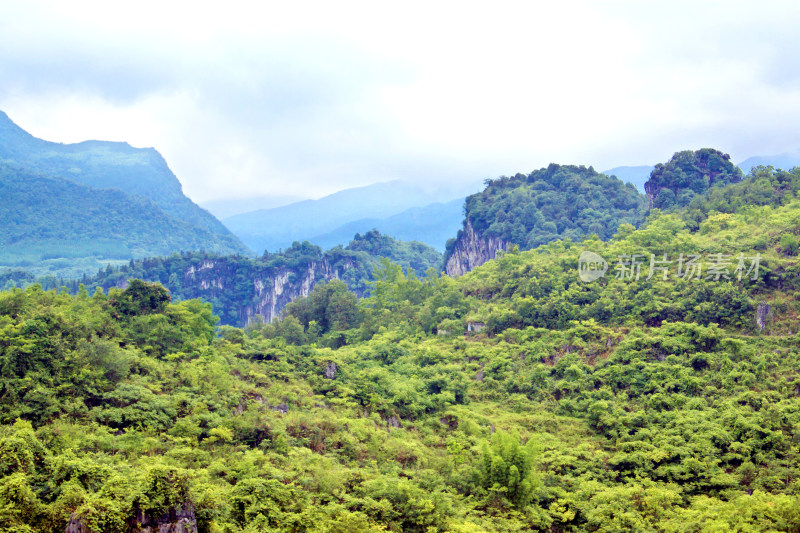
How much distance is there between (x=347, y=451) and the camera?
1323 centimetres

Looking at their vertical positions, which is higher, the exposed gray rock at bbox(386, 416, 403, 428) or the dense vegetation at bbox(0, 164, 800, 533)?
the dense vegetation at bbox(0, 164, 800, 533)

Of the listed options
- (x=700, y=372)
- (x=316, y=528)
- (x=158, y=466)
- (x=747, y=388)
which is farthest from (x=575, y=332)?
(x=158, y=466)

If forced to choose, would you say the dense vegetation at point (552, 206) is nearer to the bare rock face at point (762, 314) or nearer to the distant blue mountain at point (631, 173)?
the bare rock face at point (762, 314)

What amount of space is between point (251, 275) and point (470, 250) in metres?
29.3

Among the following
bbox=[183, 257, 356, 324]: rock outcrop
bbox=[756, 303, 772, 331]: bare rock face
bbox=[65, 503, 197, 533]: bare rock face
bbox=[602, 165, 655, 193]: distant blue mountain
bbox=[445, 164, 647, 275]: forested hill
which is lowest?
bbox=[183, 257, 356, 324]: rock outcrop

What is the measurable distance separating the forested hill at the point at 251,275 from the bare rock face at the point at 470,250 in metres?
11.6

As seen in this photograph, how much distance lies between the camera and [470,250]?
191ft

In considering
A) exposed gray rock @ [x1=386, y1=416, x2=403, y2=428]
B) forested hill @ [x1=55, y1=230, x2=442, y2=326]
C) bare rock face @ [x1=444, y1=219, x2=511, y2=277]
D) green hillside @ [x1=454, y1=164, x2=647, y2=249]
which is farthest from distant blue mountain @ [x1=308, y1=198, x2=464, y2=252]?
exposed gray rock @ [x1=386, y1=416, x2=403, y2=428]

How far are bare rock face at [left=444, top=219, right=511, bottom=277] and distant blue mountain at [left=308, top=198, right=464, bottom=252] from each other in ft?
231

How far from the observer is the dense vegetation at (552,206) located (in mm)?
49656

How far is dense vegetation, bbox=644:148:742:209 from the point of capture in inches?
1721

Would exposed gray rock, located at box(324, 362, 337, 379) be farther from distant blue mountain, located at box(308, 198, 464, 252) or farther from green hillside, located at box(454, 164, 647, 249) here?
distant blue mountain, located at box(308, 198, 464, 252)

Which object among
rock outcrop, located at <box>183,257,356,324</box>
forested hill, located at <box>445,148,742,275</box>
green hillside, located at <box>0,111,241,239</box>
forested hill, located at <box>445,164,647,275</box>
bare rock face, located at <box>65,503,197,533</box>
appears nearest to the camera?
bare rock face, located at <box>65,503,197,533</box>

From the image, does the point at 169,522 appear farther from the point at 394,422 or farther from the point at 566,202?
the point at 566,202
